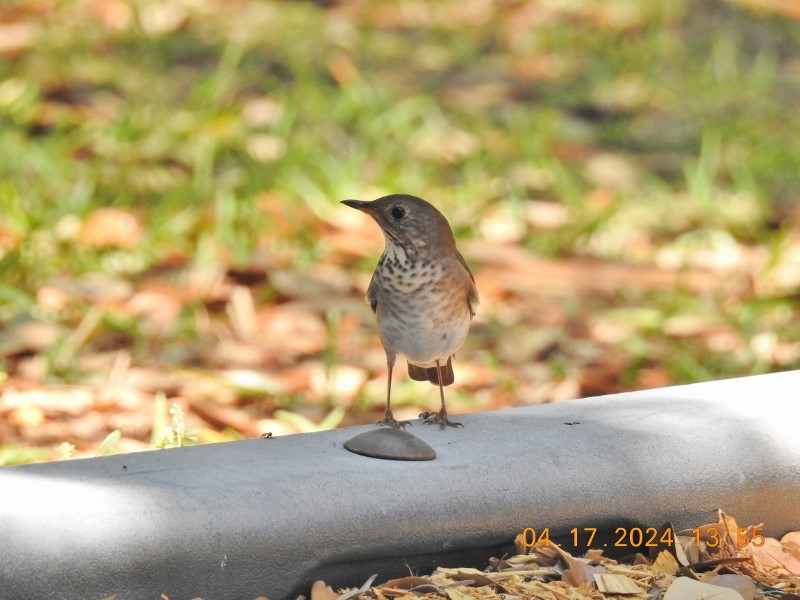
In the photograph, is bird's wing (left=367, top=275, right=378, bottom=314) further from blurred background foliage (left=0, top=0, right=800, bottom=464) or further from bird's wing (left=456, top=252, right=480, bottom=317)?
blurred background foliage (left=0, top=0, right=800, bottom=464)

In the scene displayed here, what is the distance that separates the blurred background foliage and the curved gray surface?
94 centimetres

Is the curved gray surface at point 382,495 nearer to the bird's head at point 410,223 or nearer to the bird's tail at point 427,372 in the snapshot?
the bird's head at point 410,223

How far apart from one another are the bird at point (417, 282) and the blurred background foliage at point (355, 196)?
30.4 inches

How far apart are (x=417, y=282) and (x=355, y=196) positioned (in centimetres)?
247

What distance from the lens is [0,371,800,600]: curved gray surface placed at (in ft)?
8.84

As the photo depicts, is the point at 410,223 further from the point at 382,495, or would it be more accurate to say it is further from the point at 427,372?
the point at 382,495

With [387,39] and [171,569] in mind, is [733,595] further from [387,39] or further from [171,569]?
[387,39]

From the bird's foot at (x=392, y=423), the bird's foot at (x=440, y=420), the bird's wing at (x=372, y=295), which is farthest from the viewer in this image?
the bird's wing at (x=372, y=295)

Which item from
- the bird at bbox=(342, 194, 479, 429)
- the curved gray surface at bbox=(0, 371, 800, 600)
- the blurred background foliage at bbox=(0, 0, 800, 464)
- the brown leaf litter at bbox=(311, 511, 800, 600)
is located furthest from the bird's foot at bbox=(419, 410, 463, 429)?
the blurred background foliage at bbox=(0, 0, 800, 464)

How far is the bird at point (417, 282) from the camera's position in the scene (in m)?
4.20

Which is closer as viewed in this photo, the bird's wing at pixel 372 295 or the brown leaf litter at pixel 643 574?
the brown leaf litter at pixel 643 574

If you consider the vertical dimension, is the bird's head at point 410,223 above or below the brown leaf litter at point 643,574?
above
